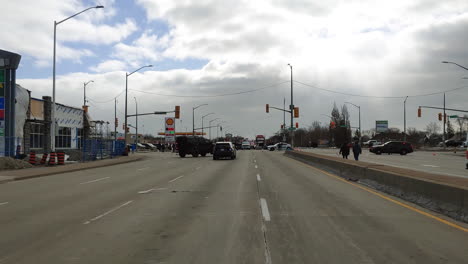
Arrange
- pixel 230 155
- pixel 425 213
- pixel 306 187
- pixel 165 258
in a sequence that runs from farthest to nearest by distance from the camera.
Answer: pixel 230 155, pixel 306 187, pixel 425 213, pixel 165 258

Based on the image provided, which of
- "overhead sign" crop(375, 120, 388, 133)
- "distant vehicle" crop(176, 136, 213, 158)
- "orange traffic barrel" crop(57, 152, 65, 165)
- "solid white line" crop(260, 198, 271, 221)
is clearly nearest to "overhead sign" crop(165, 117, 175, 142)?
"distant vehicle" crop(176, 136, 213, 158)

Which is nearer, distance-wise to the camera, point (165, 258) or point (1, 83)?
point (165, 258)

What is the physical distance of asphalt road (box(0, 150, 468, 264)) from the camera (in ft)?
19.6

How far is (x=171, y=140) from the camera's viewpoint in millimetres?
61344

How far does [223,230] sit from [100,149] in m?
35.6

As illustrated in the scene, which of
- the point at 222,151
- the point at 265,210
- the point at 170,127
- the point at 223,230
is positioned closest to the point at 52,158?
the point at 222,151

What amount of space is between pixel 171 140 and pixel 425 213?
177 feet

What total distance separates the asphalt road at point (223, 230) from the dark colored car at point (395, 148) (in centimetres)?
4241

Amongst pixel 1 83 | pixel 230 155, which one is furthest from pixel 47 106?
pixel 230 155

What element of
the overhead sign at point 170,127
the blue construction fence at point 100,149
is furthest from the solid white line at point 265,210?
Result: the overhead sign at point 170,127

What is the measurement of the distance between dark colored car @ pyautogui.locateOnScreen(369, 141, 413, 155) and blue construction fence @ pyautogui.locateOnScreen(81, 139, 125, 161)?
3282cm

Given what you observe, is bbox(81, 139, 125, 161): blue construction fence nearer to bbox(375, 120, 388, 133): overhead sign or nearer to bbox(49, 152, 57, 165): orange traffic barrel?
bbox(49, 152, 57, 165): orange traffic barrel

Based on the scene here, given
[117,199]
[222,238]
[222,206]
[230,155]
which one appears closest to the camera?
[222,238]

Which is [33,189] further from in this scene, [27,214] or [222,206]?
[222,206]
